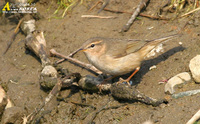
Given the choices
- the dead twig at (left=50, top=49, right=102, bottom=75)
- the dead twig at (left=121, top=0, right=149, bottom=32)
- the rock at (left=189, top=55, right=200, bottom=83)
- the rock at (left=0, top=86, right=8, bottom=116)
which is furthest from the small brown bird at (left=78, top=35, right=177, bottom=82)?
the rock at (left=0, top=86, right=8, bottom=116)

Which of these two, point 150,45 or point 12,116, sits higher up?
point 150,45

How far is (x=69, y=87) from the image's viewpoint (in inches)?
262

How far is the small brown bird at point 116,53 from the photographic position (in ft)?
19.1

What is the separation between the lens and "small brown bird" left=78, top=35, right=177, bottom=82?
229 inches

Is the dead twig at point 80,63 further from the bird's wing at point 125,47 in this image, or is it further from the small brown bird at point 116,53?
the bird's wing at point 125,47

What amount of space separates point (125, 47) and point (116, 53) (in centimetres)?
30

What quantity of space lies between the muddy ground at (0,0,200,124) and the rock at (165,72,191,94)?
0.11 metres

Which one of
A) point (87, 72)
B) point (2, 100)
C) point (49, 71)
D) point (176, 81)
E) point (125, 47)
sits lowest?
point (87, 72)

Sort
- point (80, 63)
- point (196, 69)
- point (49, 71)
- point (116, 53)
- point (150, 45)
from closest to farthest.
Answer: point (196, 69) < point (116, 53) < point (150, 45) < point (49, 71) < point (80, 63)

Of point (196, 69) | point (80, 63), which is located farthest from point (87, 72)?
point (196, 69)

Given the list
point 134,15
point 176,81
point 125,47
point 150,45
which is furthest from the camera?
point 134,15

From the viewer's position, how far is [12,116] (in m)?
5.68

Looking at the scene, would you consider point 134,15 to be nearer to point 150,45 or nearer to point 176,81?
point 150,45

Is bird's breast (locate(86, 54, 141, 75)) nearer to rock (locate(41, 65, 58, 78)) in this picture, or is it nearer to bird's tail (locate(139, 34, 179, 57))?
bird's tail (locate(139, 34, 179, 57))
